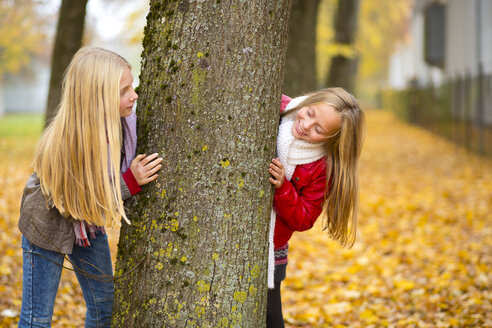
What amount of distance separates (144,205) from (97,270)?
54 centimetres

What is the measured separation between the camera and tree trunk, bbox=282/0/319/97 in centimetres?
835

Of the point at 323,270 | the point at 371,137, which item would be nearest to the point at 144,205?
the point at 323,270

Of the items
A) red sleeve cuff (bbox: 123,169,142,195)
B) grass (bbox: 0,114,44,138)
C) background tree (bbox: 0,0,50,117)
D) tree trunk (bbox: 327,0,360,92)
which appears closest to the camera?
red sleeve cuff (bbox: 123,169,142,195)

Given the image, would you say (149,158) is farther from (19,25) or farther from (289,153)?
(19,25)

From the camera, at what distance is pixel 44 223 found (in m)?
2.37

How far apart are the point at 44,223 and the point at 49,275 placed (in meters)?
0.27

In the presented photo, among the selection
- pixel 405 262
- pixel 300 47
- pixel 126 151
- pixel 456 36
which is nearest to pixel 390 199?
pixel 300 47

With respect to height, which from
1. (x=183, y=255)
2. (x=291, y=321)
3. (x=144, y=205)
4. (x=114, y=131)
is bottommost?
(x=291, y=321)

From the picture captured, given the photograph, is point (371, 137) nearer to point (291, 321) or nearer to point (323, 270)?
point (323, 270)

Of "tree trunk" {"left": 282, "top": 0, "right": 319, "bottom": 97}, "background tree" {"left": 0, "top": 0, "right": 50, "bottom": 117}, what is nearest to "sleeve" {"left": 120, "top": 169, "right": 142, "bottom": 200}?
"tree trunk" {"left": 282, "top": 0, "right": 319, "bottom": 97}

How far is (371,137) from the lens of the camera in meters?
19.3

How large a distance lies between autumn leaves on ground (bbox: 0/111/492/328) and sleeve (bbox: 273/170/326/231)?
1586 millimetres

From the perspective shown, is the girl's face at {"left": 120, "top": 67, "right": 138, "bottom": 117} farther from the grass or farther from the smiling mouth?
the grass

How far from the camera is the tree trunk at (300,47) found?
8.35m
